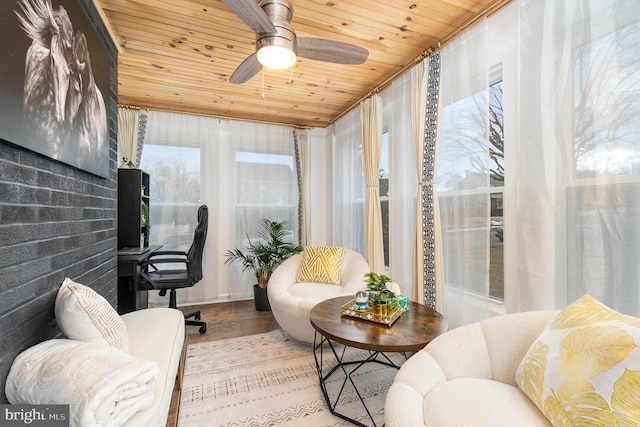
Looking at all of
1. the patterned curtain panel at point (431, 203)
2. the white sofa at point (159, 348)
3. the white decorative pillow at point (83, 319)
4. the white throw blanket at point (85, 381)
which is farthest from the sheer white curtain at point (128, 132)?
the patterned curtain panel at point (431, 203)

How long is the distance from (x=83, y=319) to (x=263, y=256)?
2.38 m

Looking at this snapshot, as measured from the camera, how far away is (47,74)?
1.22 metres

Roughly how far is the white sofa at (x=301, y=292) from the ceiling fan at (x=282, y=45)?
68.4 inches

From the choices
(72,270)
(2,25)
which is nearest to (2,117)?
(2,25)

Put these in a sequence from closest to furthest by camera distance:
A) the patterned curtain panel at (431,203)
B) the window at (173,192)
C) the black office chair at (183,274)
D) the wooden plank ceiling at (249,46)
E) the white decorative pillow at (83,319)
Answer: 1. the white decorative pillow at (83,319)
2. the wooden plank ceiling at (249,46)
3. the patterned curtain panel at (431,203)
4. the black office chair at (183,274)
5. the window at (173,192)

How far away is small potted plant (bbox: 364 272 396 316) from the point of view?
170 centimetres

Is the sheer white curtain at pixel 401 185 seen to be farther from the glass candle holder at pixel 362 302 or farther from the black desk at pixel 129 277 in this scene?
the black desk at pixel 129 277

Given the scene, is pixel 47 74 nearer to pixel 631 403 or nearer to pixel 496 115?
pixel 631 403

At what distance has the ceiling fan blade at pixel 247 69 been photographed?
1.89 metres

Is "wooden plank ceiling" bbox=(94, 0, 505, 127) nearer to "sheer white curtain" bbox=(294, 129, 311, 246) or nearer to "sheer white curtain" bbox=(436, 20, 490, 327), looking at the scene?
"sheer white curtain" bbox=(436, 20, 490, 327)

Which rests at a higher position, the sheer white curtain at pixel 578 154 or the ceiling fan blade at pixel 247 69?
the ceiling fan blade at pixel 247 69

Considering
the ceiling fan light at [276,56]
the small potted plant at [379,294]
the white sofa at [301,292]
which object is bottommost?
the white sofa at [301,292]

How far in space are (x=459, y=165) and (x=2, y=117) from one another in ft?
7.98

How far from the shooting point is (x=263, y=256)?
3.52 m
